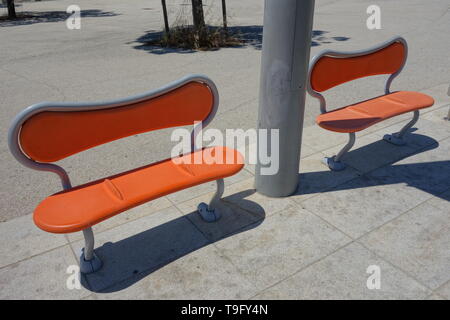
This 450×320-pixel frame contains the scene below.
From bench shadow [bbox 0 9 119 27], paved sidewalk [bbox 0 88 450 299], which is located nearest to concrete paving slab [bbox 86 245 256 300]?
paved sidewalk [bbox 0 88 450 299]

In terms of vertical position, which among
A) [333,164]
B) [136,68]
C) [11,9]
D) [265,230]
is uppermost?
[11,9]

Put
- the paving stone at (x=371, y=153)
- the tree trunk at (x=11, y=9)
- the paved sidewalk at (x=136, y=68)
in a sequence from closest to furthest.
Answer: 1. the paving stone at (x=371, y=153)
2. the paved sidewalk at (x=136, y=68)
3. the tree trunk at (x=11, y=9)

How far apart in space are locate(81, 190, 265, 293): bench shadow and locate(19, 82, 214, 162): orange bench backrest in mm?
868

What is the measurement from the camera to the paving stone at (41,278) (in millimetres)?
2492

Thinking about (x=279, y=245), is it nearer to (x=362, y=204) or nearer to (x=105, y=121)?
(x=362, y=204)

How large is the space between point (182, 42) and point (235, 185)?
7347 millimetres

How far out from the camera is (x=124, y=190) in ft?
8.64

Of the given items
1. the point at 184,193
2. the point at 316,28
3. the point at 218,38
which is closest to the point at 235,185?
the point at 184,193

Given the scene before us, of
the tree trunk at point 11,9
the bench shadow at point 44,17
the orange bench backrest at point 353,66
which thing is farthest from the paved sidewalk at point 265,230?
the tree trunk at point 11,9

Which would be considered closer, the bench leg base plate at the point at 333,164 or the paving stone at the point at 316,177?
the paving stone at the point at 316,177

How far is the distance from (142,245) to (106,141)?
0.89 m

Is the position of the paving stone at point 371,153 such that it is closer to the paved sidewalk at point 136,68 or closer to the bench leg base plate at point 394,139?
the bench leg base plate at point 394,139

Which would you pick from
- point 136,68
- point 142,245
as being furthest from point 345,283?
point 136,68

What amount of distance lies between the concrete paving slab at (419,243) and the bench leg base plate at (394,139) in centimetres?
131
